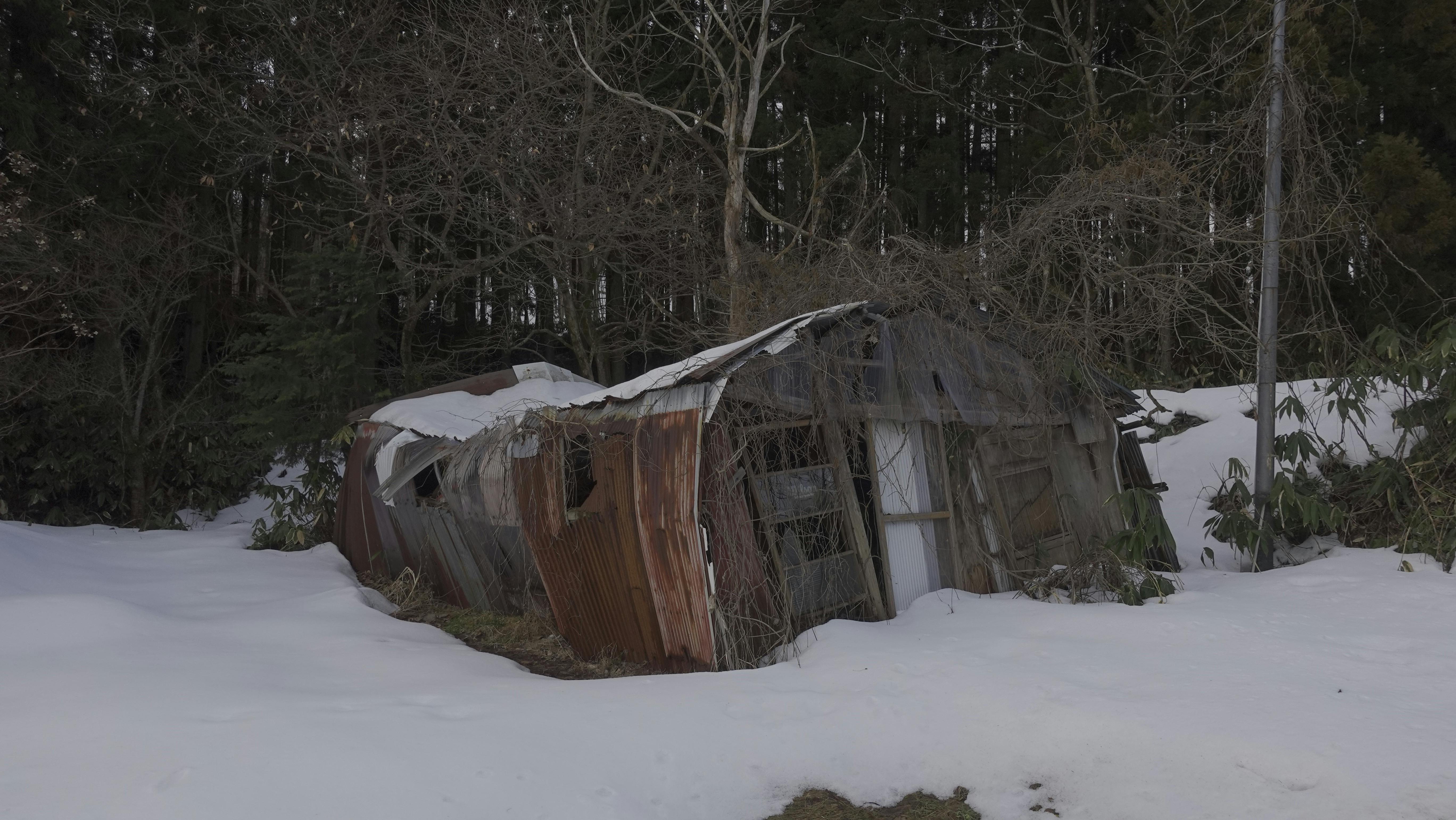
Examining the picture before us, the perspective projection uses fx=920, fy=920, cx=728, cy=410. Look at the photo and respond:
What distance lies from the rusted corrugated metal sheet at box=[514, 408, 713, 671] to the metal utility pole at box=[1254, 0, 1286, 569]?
188 inches

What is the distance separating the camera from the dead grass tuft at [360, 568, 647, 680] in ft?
21.2

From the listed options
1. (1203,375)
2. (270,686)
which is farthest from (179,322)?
(1203,375)

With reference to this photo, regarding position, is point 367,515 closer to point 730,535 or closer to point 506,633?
point 506,633

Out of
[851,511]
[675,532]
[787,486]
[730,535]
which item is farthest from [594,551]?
[851,511]

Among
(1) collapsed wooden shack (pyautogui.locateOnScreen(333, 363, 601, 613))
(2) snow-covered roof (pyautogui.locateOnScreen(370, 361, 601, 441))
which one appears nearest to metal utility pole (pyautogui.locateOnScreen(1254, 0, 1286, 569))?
(2) snow-covered roof (pyautogui.locateOnScreen(370, 361, 601, 441))

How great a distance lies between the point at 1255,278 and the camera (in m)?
10.2

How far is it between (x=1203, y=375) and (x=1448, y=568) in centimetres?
776

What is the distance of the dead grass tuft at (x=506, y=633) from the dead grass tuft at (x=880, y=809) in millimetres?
2339

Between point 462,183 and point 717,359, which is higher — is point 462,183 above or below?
above

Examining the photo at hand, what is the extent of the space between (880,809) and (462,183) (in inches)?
470

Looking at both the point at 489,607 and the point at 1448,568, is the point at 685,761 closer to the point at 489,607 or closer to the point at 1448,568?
the point at 489,607

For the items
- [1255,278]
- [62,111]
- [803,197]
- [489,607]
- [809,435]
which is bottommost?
[489,607]

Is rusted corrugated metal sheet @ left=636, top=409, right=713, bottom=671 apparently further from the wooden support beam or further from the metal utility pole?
the metal utility pole

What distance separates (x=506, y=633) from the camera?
24.5 ft
